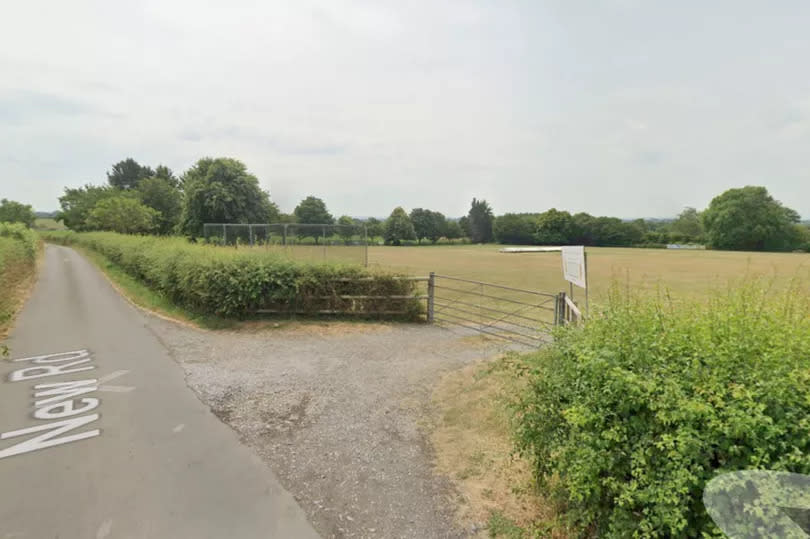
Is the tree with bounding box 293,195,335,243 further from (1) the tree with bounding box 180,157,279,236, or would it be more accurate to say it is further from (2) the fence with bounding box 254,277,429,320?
(2) the fence with bounding box 254,277,429,320

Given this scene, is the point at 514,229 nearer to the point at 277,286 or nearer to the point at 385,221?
the point at 385,221

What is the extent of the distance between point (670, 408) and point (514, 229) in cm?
8928

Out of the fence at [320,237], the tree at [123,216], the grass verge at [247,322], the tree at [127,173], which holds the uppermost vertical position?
the tree at [127,173]

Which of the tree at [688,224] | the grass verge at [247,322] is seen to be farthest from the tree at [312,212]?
the tree at [688,224]

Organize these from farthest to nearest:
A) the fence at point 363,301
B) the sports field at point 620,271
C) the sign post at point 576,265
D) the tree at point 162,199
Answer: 1. the tree at point 162,199
2. the fence at point 363,301
3. the sports field at point 620,271
4. the sign post at point 576,265

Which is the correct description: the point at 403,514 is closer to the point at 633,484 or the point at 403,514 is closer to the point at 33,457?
the point at 633,484

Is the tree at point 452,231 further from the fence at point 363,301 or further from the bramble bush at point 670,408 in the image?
the bramble bush at point 670,408

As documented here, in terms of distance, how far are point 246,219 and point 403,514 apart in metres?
25.0

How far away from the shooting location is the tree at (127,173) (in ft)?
218

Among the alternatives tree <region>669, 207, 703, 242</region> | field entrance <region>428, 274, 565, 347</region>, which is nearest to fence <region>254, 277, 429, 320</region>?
field entrance <region>428, 274, 565, 347</region>

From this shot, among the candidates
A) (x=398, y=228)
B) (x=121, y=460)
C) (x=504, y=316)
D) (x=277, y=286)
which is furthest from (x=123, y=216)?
(x=398, y=228)

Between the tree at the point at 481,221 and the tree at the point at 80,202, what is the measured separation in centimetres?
6934

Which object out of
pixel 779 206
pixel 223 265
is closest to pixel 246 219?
pixel 223 265

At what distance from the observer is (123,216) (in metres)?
33.6
